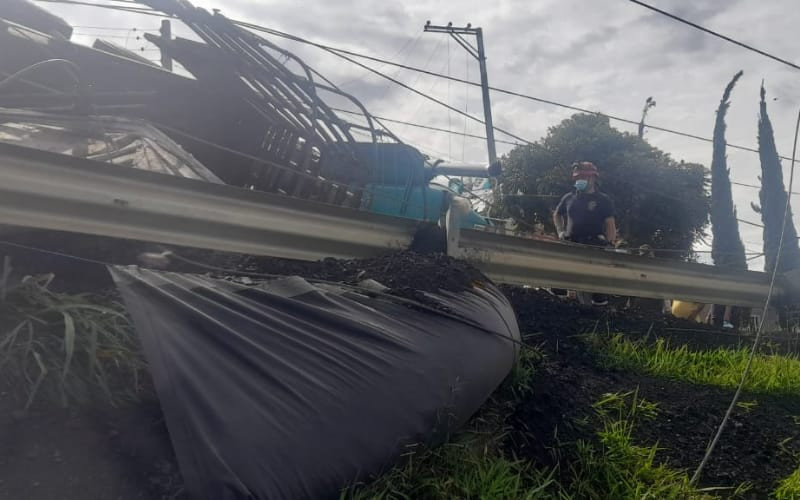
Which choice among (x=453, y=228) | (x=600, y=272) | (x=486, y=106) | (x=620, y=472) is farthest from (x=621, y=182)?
(x=620, y=472)

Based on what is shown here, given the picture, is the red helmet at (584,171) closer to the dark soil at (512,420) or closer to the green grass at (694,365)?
the dark soil at (512,420)

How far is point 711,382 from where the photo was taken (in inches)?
115

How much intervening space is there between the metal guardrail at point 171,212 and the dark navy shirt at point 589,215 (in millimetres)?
2442

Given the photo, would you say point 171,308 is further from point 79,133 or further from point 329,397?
point 79,133

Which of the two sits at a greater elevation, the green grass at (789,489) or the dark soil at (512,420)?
the dark soil at (512,420)

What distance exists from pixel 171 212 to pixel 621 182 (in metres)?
14.0

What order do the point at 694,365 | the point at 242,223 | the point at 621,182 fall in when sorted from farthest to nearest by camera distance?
the point at 621,182, the point at 694,365, the point at 242,223

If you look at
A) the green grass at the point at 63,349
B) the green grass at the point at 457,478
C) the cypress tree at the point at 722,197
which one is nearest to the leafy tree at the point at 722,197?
the cypress tree at the point at 722,197

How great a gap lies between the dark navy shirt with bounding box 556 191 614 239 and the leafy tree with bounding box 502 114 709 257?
31.5 feet

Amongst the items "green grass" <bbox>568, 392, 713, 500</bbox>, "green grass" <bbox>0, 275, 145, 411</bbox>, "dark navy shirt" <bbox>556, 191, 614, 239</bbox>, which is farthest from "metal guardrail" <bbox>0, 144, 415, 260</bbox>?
"dark navy shirt" <bbox>556, 191, 614, 239</bbox>

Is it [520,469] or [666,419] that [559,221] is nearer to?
[666,419]

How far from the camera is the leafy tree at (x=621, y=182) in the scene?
1477 cm

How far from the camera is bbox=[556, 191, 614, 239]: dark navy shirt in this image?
16.4ft

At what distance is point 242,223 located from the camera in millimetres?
2594
